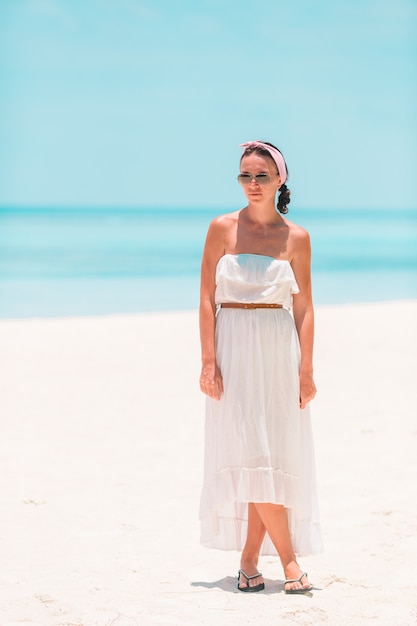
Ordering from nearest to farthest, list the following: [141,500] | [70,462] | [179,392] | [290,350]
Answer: [290,350], [141,500], [70,462], [179,392]

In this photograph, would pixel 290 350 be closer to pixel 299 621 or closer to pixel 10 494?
pixel 299 621

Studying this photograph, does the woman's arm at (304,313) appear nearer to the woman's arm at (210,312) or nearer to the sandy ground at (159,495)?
the woman's arm at (210,312)

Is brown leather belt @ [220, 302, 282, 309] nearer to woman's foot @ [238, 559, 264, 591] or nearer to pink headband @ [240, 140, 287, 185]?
pink headband @ [240, 140, 287, 185]

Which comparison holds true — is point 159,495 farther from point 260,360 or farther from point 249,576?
point 260,360

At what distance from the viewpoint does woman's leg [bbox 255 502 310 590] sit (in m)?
4.32

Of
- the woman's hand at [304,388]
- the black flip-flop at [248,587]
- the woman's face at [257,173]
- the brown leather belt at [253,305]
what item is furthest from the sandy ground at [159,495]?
the woman's face at [257,173]

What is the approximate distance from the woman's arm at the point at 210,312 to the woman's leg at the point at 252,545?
56 cm

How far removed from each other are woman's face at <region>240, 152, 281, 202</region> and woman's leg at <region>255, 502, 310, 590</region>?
1.23 meters

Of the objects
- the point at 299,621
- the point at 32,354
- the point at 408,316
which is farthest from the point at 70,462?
the point at 408,316

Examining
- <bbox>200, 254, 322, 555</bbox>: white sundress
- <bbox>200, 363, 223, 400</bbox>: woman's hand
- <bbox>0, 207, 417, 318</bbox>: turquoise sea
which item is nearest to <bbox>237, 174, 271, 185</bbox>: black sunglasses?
<bbox>200, 254, 322, 555</bbox>: white sundress

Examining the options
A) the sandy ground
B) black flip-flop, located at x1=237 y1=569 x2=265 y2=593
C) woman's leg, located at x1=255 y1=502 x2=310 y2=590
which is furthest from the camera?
black flip-flop, located at x1=237 y1=569 x2=265 y2=593

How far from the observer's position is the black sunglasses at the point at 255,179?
4297mm

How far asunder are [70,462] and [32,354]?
4.53 metres

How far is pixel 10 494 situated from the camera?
590 cm
